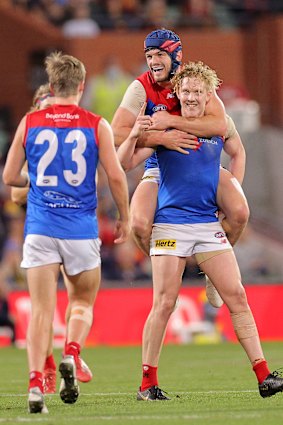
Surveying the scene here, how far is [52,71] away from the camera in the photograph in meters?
8.92

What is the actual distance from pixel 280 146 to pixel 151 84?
14.2 metres

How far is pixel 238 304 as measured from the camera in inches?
385

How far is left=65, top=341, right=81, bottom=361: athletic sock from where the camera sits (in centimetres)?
918

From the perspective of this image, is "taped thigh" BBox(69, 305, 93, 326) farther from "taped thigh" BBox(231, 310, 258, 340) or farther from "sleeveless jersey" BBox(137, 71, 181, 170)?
"sleeveless jersey" BBox(137, 71, 181, 170)

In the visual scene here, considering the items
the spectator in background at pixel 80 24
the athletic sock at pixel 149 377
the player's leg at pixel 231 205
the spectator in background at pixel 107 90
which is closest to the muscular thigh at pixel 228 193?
the player's leg at pixel 231 205

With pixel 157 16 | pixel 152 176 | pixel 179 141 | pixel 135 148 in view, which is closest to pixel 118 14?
pixel 157 16

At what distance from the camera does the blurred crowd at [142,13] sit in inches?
947

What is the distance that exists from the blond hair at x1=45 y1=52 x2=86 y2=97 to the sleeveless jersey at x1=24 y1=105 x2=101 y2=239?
11 centimetres

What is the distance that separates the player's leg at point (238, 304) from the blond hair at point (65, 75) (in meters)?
1.73

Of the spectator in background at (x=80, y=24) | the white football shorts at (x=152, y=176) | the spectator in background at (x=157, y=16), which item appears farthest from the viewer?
the spectator in background at (x=157, y=16)

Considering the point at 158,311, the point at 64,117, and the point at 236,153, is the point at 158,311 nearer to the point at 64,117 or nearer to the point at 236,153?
the point at 236,153

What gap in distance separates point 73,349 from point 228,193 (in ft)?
5.72

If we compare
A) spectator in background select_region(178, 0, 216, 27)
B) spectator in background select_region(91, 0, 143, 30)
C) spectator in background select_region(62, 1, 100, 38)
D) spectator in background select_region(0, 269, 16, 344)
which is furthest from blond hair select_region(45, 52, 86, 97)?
spectator in background select_region(178, 0, 216, 27)

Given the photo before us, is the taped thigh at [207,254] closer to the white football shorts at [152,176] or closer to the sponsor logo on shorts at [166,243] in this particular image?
the sponsor logo on shorts at [166,243]
